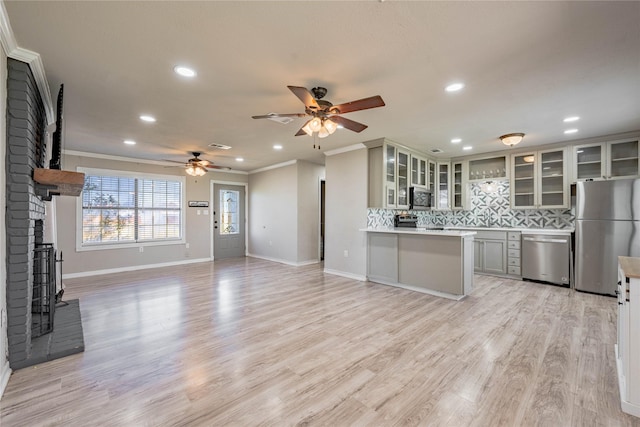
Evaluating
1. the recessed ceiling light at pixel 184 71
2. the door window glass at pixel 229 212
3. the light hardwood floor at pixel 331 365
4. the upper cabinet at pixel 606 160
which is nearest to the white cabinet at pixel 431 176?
the upper cabinet at pixel 606 160

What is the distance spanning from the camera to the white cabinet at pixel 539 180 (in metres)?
5.09

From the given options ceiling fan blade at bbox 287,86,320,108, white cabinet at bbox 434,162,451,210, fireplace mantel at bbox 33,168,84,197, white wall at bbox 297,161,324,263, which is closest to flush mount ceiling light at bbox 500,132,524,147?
white cabinet at bbox 434,162,451,210

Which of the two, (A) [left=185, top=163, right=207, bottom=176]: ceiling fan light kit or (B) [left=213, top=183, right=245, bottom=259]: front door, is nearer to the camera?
(A) [left=185, top=163, right=207, bottom=176]: ceiling fan light kit

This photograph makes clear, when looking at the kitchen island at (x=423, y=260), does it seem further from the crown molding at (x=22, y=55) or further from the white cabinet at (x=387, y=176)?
the crown molding at (x=22, y=55)

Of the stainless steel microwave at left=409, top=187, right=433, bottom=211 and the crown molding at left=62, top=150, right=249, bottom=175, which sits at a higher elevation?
the crown molding at left=62, top=150, right=249, bottom=175

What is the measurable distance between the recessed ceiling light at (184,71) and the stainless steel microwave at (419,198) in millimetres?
4333

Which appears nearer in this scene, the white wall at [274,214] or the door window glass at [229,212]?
the white wall at [274,214]

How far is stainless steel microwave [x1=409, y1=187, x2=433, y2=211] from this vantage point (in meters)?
5.58

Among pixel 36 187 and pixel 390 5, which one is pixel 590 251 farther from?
pixel 36 187

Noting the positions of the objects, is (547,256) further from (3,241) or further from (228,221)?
(228,221)

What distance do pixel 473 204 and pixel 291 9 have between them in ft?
19.8

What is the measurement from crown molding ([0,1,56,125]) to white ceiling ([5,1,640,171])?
50 millimetres

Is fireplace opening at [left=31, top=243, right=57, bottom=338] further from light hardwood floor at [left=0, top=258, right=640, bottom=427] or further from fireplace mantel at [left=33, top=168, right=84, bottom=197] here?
fireplace mantel at [left=33, top=168, right=84, bottom=197]

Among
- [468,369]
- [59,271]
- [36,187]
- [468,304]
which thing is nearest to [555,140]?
[468,304]
